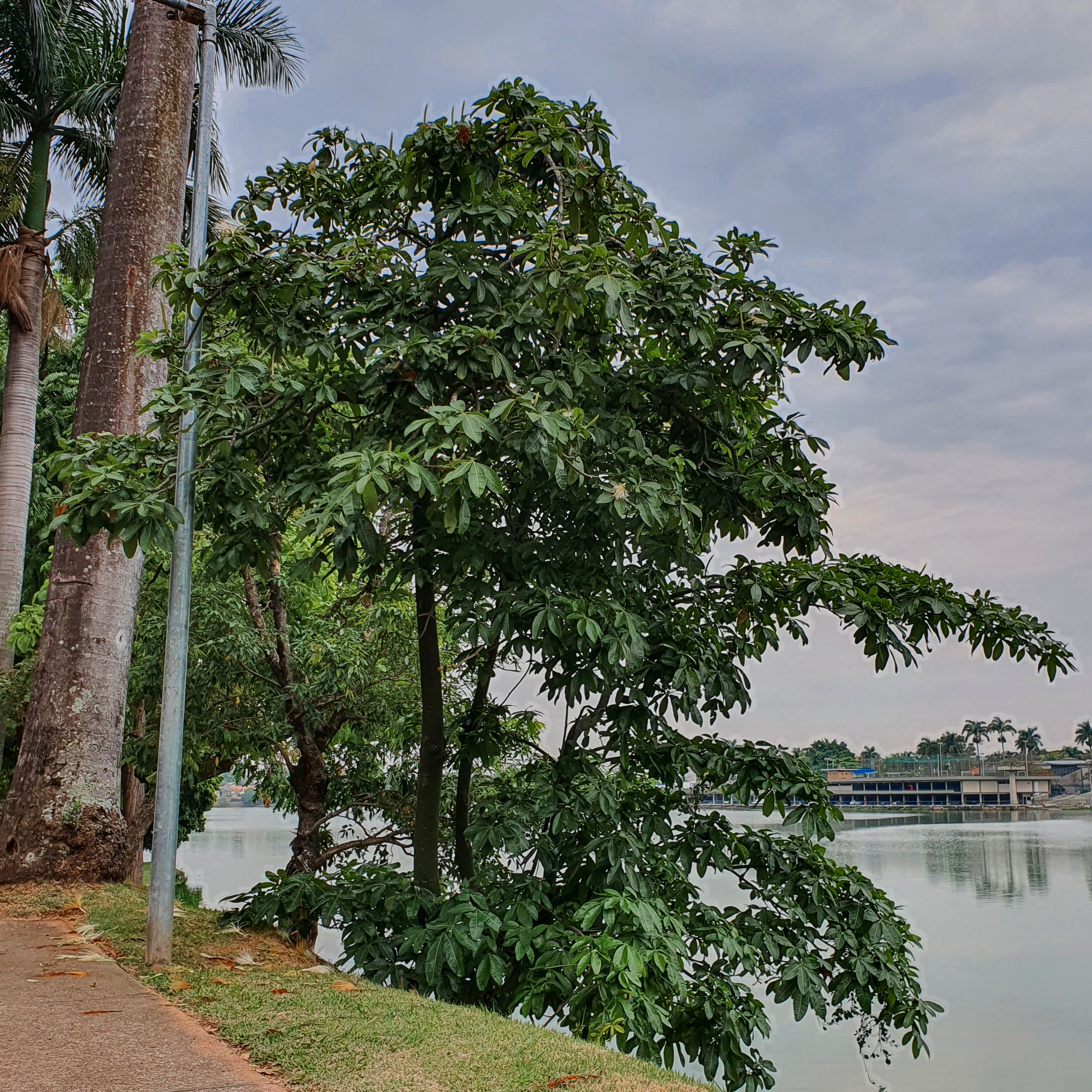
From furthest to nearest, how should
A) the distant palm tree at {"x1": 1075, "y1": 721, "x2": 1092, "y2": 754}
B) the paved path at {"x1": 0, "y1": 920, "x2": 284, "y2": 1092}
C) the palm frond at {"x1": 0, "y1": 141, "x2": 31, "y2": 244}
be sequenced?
the distant palm tree at {"x1": 1075, "y1": 721, "x2": 1092, "y2": 754} < the palm frond at {"x1": 0, "y1": 141, "x2": 31, "y2": 244} < the paved path at {"x1": 0, "y1": 920, "x2": 284, "y2": 1092}

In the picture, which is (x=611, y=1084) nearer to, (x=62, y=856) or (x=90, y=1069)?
(x=90, y=1069)

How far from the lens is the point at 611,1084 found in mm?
3420

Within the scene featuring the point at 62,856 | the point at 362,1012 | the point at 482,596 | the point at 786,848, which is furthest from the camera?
the point at 62,856

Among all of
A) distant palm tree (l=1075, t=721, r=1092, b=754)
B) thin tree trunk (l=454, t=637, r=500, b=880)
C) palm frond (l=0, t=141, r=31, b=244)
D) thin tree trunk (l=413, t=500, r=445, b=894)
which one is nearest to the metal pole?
thin tree trunk (l=413, t=500, r=445, b=894)

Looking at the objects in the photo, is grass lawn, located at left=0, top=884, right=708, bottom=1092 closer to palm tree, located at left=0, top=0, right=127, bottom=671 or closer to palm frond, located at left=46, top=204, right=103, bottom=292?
palm tree, located at left=0, top=0, right=127, bottom=671

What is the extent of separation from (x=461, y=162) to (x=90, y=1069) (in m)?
4.47

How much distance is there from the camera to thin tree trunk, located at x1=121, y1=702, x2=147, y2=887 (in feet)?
39.6

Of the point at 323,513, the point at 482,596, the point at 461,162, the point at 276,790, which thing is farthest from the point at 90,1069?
the point at 276,790

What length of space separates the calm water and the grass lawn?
5634mm

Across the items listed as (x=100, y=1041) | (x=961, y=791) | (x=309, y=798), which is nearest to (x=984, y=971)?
(x=309, y=798)

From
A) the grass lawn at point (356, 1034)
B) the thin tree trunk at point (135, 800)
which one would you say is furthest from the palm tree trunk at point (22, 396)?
the grass lawn at point (356, 1034)

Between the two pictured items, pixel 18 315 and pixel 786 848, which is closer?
pixel 786 848


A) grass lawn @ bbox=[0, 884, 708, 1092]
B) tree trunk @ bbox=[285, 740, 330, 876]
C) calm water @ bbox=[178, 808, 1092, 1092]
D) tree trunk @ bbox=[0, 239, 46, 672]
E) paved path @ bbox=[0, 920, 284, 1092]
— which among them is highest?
tree trunk @ bbox=[0, 239, 46, 672]

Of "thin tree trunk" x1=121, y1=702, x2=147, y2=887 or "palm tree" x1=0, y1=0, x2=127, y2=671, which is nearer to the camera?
"thin tree trunk" x1=121, y1=702, x2=147, y2=887
